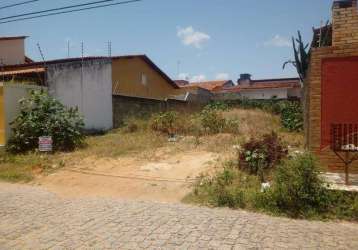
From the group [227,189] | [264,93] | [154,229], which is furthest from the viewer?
[264,93]

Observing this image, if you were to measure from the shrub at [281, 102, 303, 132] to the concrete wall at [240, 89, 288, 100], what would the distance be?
61.1 feet

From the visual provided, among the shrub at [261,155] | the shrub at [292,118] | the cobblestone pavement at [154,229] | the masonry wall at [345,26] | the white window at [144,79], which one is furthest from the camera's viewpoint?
the white window at [144,79]

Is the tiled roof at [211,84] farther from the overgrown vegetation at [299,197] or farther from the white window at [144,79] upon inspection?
the overgrown vegetation at [299,197]

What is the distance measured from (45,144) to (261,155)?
6.98m

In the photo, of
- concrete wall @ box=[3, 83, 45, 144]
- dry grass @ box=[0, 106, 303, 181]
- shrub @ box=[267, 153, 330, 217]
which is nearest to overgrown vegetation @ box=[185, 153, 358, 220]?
shrub @ box=[267, 153, 330, 217]

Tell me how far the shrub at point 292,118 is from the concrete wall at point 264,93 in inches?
733

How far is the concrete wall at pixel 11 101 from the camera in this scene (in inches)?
515

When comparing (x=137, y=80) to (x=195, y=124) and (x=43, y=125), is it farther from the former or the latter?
(x=43, y=125)

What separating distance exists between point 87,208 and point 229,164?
12.3 feet

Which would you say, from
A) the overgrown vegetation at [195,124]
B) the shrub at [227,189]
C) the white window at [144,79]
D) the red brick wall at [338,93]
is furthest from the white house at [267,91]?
the red brick wall at [338,93]

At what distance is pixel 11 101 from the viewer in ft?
43.6

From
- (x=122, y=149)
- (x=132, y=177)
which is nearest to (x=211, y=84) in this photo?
(x=122, y=149)

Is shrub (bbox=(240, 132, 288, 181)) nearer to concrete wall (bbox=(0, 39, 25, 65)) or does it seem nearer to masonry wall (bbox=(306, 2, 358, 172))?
masonry wall (bbox=(306, 2, 358, 172))

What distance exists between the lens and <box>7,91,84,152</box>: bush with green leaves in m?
12.6
